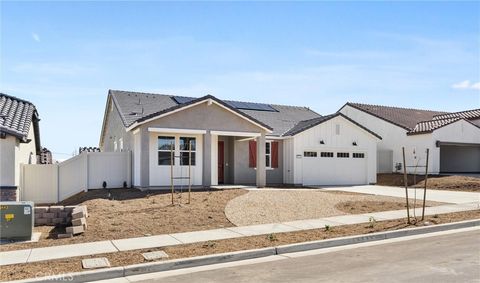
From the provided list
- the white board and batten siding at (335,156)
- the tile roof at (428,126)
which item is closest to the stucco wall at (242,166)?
the white board and batten siding at (335,156)

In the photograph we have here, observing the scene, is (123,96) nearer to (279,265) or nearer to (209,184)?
(209,184)

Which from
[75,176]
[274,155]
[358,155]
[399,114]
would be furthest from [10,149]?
[399,114]

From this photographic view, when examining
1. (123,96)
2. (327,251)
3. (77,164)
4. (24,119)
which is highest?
(123,96)

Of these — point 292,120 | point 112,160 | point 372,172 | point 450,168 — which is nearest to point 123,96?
point 112,160

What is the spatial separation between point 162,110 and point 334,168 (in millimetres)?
10910

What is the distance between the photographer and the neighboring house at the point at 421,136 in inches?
1120

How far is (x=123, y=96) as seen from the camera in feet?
75.4

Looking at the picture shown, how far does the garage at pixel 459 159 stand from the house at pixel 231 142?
1144 centimetres

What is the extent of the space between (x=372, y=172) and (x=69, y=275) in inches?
857

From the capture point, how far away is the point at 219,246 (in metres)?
8.80

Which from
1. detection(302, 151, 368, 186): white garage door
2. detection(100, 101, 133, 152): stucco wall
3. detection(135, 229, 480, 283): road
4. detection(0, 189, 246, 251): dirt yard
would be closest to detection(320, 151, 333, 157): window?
detection(302, 151, 368, 186): white garage door

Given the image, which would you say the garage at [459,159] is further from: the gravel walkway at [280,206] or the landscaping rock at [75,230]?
the landscaping rock at [75,230]

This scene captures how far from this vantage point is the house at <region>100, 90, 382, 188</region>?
18.2 metres

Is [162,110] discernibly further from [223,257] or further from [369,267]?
[369,267]
